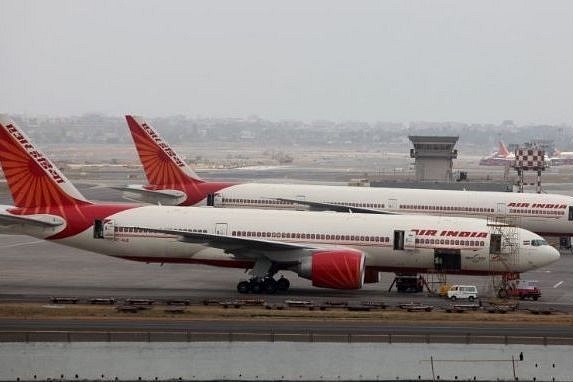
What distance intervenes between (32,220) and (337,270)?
51.6 feet

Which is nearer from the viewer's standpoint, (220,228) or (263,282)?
(263,282)

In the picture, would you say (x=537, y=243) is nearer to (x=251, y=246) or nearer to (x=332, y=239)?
(x=332, y=239)

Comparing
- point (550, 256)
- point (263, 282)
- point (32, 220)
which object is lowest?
point (263, 282)

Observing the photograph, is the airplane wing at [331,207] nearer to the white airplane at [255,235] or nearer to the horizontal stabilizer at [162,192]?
the horizontal stabilizer at [162,192]

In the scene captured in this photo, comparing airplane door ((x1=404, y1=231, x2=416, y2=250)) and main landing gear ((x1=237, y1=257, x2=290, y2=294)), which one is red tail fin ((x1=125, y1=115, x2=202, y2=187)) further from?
airplane door ((x1=404, y1=231, x2=416, y2=250))

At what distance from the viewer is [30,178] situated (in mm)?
Result: 55250

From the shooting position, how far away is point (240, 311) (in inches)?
1800

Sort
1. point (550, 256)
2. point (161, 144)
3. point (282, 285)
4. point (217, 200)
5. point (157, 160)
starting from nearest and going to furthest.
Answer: point (282, 285) → point (550, 256) → point (217, 200) → point (157, 160) → point (161, 144)

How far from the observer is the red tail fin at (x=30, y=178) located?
54938 millimetres

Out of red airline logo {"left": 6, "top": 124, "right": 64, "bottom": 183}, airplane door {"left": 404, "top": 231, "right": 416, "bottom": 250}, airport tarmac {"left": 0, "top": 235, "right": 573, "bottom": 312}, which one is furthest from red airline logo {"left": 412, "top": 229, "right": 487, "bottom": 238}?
red airline logo {"left": 6, "top": 124, "right": 64, "bottom": 183}

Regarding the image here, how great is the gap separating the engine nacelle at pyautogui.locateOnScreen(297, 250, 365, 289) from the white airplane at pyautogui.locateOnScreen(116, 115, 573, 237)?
75.3 ft

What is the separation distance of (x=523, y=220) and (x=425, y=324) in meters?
31.6

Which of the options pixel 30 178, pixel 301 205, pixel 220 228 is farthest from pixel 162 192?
pixel 220 228

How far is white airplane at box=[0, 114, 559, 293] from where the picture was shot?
5347cm
